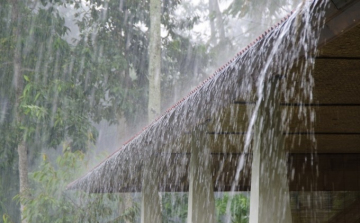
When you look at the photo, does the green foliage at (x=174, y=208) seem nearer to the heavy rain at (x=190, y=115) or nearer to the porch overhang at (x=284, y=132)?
the heavy rain at (x=190, y=115)

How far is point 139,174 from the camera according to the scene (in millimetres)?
6934

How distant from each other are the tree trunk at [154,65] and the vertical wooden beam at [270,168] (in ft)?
36.5

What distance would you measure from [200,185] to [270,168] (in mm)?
1437

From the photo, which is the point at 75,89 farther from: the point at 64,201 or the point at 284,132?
the point at 284,132

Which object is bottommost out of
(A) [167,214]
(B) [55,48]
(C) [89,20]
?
(A) [167,214]

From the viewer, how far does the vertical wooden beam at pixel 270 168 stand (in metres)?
3.10

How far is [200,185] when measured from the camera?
458cm

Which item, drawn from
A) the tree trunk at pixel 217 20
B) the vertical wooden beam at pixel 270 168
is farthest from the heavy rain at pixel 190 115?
the tree trunk at pixel 217 20

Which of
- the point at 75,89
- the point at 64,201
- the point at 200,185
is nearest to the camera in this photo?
the point at 200,185

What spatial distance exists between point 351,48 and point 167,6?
16906 millimetres

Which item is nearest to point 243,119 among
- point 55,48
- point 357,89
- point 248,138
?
point 248,138

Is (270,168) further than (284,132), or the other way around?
(284,132)

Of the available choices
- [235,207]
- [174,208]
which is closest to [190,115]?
[235,207]

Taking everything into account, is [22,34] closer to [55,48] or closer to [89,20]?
[55,48]
